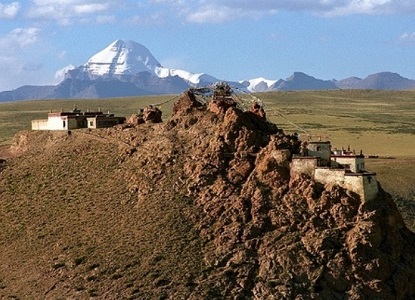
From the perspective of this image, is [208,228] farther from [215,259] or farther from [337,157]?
[337,157]

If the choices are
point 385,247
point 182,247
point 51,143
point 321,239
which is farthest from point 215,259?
point 51,143

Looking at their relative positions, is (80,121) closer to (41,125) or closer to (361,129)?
(41,125)

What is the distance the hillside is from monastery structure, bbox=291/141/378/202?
453 millimetres

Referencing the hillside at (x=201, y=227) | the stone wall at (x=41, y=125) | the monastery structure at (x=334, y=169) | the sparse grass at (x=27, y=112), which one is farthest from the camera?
the sparse grass at (x=27, y=112)

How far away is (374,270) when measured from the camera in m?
37.2

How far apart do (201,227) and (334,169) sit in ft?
21.8

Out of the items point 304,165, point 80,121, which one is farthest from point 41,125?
point 304,165

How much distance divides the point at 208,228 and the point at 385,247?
8027mm

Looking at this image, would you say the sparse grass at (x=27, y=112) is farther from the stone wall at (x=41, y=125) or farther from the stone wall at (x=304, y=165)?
the stone wall at (x=304, y=165)

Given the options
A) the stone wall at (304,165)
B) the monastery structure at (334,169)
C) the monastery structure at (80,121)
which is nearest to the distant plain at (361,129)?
the monastery structure at (80,121)

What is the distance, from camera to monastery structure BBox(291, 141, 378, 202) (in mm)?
39406

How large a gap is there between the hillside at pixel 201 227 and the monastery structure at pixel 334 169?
453 millimetres

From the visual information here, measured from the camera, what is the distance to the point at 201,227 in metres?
40.8

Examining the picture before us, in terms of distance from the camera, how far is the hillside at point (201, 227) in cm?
3734
